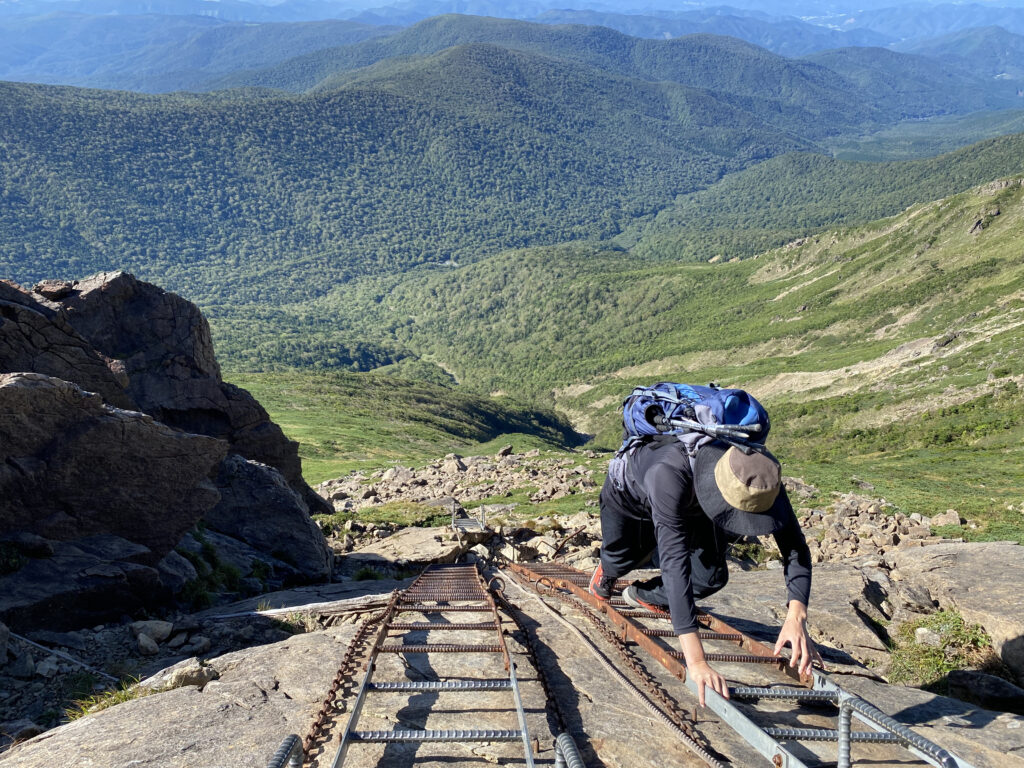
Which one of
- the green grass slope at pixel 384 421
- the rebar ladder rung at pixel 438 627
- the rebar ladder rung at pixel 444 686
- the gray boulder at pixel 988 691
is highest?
the rebar ladder rung at pixel 444 686

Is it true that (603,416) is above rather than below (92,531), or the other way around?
below

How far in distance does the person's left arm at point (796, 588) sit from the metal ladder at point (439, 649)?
203 cm

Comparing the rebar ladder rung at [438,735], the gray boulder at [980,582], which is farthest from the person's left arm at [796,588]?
the gray boulder at [980,582]

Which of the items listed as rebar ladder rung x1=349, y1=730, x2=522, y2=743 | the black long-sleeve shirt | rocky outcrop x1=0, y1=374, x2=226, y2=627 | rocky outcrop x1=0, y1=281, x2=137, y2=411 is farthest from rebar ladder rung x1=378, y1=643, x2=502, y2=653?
rocky outcrop x1=0, y1=281, x2=137, y2=411

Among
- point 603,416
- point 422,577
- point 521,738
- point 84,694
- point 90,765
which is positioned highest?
point 521,738

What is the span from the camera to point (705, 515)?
530cm

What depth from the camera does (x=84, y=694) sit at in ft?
25.7

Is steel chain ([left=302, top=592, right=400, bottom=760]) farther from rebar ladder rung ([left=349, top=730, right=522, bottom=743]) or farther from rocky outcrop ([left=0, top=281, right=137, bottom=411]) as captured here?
rocky outcrop ([left=0, top=281, right=137, bottom=411])

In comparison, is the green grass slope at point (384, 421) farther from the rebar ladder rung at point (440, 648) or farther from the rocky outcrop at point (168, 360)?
the rebar ladder rung at point (440, 648)

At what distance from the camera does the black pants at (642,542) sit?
18.8ft

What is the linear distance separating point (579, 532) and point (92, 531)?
10.9m

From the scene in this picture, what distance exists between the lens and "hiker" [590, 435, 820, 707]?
4594mm

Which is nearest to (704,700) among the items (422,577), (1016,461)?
(422,577)

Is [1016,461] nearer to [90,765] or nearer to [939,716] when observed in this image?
[939,716]
